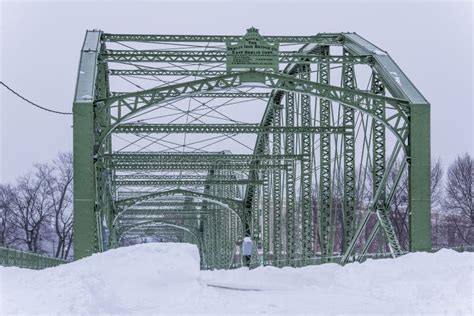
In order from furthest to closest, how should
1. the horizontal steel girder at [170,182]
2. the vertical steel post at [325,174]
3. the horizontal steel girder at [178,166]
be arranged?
the horizontal steel girder at [170,182]
the horizontal steel girder at [178,166]
the vertical steel post at [325,174]

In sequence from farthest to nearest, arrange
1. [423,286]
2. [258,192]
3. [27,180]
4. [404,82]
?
1. [27,180]
2. [258,192]
3. [404,82]
4. [423,286]

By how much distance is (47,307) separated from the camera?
11.0 meters

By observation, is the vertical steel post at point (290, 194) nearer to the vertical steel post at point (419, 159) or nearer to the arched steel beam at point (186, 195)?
the arched steel beam at point (186, 195)

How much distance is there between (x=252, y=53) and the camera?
25297mm

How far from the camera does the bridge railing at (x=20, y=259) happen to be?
26.4 metres

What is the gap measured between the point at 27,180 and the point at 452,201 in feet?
122

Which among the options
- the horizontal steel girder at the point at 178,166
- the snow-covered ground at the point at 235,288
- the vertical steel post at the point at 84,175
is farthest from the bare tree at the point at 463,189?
the snow-covered ground at the point at 235,288

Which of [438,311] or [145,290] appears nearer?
[438,311]

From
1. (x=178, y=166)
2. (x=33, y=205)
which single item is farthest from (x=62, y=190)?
(x=178, y=166)

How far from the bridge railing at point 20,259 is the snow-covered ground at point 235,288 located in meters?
7.90

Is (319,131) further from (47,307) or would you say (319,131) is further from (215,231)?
(215,231)

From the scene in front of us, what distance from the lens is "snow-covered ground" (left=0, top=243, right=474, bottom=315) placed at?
11891 mm

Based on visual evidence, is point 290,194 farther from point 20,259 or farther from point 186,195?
point 20,259

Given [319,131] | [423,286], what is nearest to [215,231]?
[319,131]
